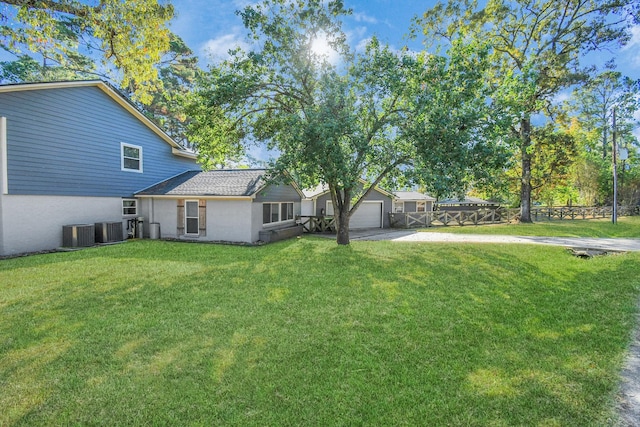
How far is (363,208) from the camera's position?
21531mm

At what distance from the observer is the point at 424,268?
8.65 m

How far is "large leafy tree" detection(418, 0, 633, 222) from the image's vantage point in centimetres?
1842

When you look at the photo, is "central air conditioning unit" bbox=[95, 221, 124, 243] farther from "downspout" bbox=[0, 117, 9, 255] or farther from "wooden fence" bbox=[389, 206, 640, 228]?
Result: "wooden fence" bbox=[389, 206, 640, 228]

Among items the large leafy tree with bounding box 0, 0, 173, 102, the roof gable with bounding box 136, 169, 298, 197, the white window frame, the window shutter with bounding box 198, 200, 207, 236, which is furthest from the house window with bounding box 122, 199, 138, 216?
the large leafy tree with bounding box 0, 0, 173, 102

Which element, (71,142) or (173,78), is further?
(173,78)

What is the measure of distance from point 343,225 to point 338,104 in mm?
5062

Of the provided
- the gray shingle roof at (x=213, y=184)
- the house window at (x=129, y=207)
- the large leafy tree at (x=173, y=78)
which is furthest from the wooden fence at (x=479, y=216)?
the large leafy tree at (x=173, y=78)

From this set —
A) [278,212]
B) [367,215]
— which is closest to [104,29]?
[278,212]

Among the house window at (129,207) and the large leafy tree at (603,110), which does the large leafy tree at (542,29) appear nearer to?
the large leafy tree at (603,110)

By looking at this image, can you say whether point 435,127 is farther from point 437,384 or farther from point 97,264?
point 97,264

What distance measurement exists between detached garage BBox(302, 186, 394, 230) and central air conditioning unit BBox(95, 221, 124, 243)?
11.1 meters

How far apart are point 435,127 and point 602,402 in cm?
759

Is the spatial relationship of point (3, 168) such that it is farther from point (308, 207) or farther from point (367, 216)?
point (367, 216)

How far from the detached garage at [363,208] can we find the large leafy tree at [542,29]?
947 centimetres
